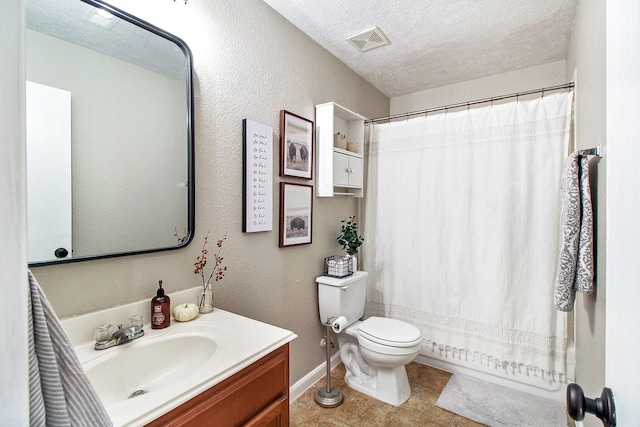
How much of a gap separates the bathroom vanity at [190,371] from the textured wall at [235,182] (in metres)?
0.13

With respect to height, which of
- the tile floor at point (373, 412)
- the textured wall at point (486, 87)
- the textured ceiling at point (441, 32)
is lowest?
the tile floor at point (373, 412)

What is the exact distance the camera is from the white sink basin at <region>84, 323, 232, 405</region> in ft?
3.18

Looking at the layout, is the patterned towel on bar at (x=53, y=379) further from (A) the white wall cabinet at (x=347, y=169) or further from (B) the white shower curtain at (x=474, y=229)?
(B) the white shower curtain at (x=474, y=229)

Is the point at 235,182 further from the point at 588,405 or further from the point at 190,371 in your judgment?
the point at 588,405

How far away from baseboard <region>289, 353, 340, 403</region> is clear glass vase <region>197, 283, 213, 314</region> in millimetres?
967

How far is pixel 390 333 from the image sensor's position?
6.43ft

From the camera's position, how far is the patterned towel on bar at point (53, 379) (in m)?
0.37

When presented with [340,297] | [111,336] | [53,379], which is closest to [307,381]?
Result: [340,297]

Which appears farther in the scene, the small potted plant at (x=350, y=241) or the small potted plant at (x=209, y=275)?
the small potted plant at (x=350, y=241)

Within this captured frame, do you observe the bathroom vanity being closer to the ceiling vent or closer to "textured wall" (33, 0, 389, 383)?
"textured wall" (33, 0, 389, 383)

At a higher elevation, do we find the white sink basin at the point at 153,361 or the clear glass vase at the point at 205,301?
the clear glass vase at the point at 205,301

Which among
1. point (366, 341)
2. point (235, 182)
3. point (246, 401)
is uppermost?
point (235, 182)

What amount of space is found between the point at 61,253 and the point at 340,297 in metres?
1.54

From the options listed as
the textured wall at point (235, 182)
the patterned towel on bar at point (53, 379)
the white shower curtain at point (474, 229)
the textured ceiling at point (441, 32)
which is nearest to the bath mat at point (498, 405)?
the white shower curtain at point (474, 229)
